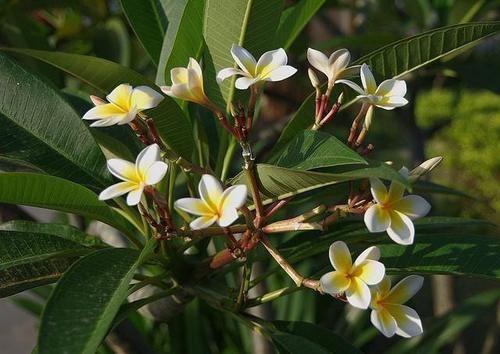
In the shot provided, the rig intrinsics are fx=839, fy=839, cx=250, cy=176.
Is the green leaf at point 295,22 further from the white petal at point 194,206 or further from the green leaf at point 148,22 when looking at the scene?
the white petal at point 194,206

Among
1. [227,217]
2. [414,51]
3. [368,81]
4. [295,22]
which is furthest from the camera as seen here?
[295,22]

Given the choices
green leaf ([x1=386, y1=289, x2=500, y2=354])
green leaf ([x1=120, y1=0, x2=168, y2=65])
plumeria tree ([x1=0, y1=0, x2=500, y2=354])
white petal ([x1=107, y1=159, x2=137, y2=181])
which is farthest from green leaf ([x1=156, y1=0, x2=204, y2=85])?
green leaf ([x1=386, y1=289, x2=500, y2=354])

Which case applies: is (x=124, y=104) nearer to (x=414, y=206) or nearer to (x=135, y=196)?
(x=135, y=196)

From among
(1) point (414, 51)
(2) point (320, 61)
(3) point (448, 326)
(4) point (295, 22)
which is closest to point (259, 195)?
(2) point (320, 61)

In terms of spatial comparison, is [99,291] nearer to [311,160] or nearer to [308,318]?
[311,160]

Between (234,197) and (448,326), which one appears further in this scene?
(448,326)

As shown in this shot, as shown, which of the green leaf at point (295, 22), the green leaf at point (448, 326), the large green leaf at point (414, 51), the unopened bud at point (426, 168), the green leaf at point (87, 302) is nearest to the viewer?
the green leaf at point (87, 302)

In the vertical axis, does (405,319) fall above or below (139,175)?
below

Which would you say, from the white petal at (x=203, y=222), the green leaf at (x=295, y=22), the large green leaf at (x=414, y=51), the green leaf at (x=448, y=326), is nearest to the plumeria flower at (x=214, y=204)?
the white petal at (x=203, y=222)
